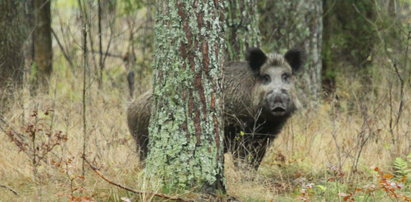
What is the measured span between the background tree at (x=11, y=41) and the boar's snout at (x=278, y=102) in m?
3.66

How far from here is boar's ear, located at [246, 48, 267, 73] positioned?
24.1 ft

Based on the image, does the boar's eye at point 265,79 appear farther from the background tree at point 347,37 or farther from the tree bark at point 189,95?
the background tree at point 347,37

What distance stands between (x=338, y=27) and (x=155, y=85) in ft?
26.1

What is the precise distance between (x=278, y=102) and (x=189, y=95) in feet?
7.26

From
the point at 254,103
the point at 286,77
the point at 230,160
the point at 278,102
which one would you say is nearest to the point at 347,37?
the point at 286,77

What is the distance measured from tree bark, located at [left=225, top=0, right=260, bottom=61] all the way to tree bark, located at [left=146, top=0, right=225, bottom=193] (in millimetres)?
2956

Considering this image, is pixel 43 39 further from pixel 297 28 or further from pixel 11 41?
pixel 297 28

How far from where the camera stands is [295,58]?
7746mm

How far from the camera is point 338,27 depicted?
1259 centimetres

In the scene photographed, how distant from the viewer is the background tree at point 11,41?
8.95m

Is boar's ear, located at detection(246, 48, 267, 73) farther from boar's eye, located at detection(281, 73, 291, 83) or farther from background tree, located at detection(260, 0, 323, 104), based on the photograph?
background tree, located at detection(260, 0, 323, 104)

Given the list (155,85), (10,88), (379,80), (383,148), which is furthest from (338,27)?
(155,85)

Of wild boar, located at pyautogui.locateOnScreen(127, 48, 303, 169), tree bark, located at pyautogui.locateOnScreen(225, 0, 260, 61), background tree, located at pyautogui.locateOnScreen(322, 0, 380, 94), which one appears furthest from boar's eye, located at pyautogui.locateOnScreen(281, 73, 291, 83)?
background tree, located at pyautogui.locateOnScreen(322, 0, 380, 94)

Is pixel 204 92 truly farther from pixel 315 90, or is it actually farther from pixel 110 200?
pixel 315 90
